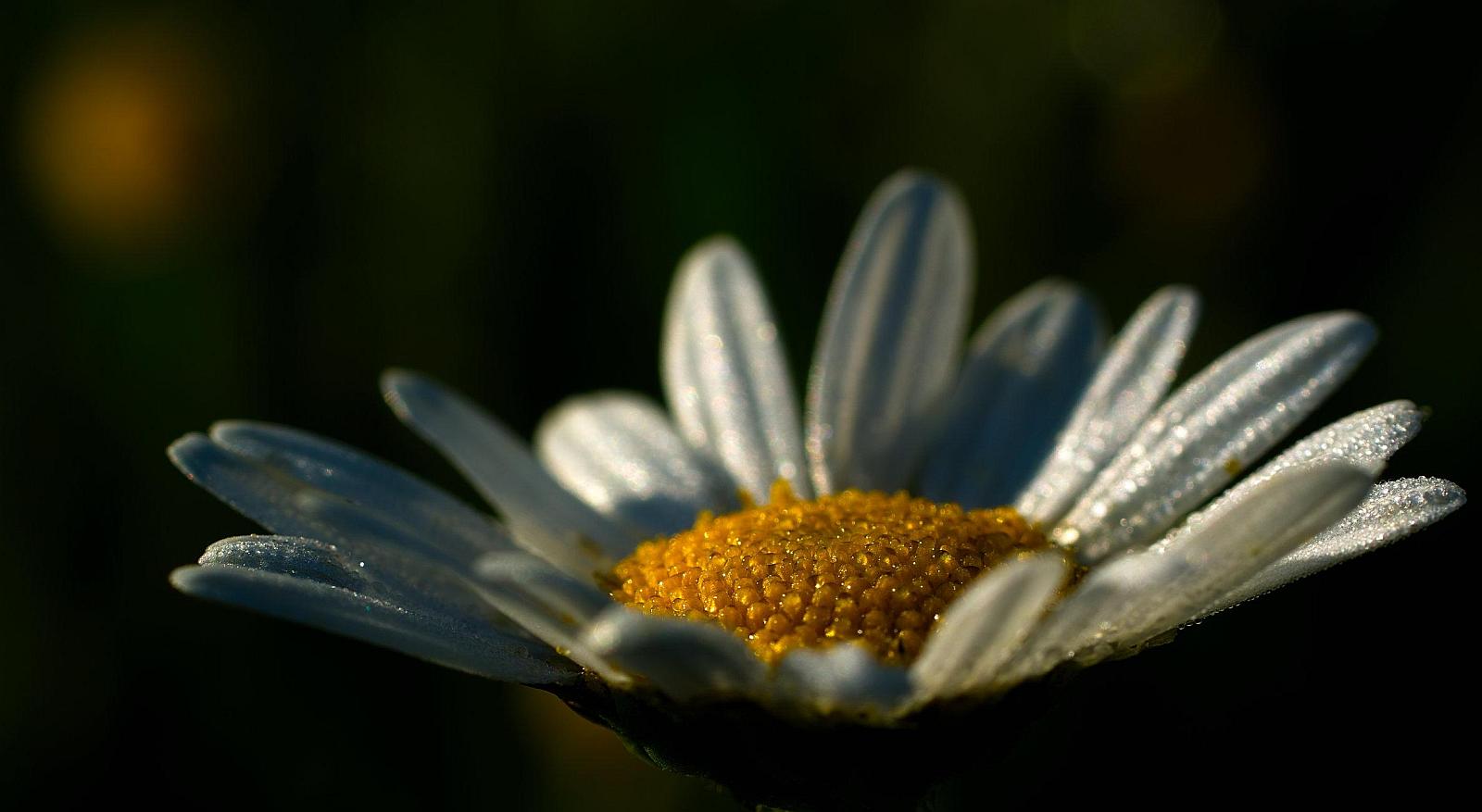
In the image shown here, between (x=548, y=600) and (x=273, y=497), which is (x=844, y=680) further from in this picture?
(x=273, y=497)

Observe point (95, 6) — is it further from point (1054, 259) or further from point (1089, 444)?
point (1089, 444)

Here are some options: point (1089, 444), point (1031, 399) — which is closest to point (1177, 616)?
point (1089, 444)

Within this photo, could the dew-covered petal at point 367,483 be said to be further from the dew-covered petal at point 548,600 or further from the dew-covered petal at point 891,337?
the dew-covered petal at point 891,337

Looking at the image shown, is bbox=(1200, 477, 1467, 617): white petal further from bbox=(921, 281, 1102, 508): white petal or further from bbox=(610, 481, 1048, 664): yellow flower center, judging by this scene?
bbox=(921, 281, 1102, 508): white petal

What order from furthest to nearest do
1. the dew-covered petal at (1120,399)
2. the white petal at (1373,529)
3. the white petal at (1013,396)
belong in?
the white petal at (1013,396) → the dew-covered petal at (1120,399) → the white petal at (1373,529)

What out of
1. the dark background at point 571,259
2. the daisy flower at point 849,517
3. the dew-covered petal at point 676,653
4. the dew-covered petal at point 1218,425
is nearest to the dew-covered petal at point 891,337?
the daisy flower at point 849,517
